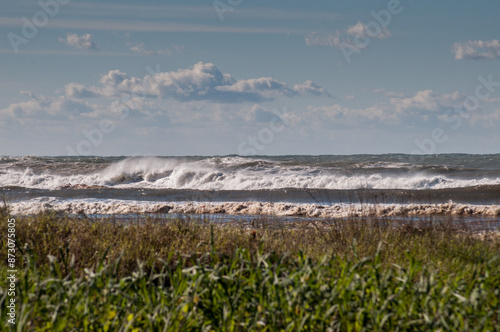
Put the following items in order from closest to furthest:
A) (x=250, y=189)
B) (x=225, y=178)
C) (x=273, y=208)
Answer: (x=273, y=208) → (x=250, y=189) → (x=225, y=178)

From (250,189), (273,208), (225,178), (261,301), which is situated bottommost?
(273,208)

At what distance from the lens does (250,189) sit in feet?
91.2

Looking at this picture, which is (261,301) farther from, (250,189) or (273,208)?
(250,189)

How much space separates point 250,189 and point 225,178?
3.72m

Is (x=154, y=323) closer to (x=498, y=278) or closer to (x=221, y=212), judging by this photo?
(x=498, y=278)

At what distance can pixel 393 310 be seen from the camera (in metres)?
3.76

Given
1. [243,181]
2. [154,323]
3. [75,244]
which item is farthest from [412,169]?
[154,323]

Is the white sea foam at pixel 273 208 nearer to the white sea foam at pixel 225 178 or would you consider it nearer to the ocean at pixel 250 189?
the ocean at pixel 250 189

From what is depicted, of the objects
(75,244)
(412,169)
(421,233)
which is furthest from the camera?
(412,169)

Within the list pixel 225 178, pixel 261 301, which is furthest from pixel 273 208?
pixel 225 178

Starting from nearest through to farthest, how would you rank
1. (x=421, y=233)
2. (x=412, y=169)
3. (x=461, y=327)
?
(x=461, y=327), (x=421, y=233), (x=412, y=169)

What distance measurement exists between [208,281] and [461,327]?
1.87 metres

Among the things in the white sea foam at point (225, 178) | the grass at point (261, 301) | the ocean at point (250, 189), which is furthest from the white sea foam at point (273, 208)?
the grass at point (261, 301)

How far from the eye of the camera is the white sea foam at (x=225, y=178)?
27.8 metres
